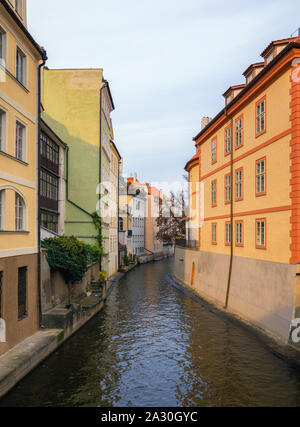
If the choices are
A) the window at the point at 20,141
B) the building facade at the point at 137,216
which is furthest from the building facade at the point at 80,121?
the building facade at the point at 137,216

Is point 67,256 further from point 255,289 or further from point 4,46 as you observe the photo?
point 4,46

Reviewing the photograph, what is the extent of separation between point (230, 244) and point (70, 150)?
629 inches

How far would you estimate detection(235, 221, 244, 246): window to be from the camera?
2207 cm

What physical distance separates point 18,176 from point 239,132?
13.6 meters

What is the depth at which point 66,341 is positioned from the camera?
1697 cm

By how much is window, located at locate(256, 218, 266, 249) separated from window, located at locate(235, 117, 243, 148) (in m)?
5.08

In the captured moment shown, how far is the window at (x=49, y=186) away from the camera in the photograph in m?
25.6

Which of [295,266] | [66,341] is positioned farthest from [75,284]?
[295,266]

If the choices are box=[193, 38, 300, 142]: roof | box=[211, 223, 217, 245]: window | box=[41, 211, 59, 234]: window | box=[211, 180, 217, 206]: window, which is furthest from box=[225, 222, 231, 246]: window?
box=[41, 211, 59, 234]: window

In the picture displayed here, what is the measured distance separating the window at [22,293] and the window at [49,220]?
10998mm

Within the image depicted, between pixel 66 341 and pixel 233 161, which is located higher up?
pixel 233 161

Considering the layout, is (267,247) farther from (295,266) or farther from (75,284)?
(75,284)

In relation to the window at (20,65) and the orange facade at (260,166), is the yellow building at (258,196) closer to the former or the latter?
the orange facade at (260,166)
